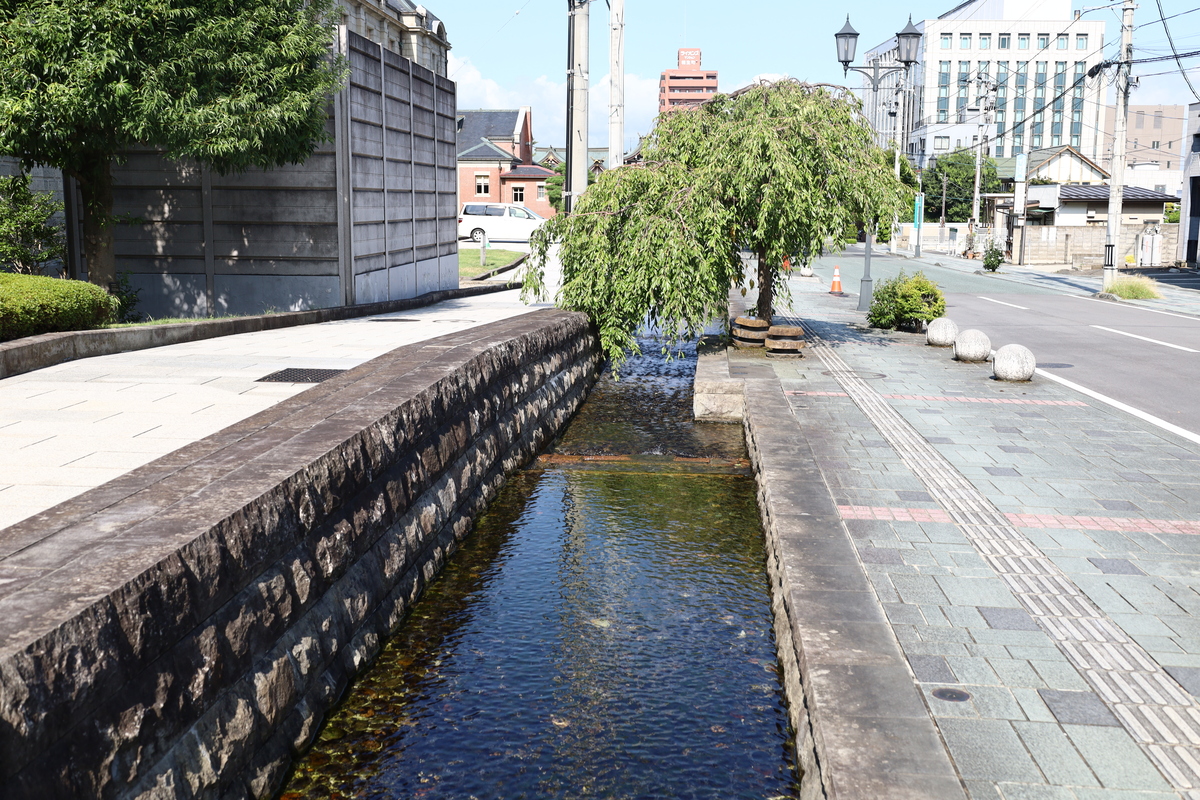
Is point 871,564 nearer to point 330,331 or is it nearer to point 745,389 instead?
point 745,389

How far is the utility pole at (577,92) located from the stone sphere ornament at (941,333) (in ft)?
21.3

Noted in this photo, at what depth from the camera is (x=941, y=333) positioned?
56.0ft

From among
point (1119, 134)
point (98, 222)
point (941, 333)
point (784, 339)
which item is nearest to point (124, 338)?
point (98, 222)

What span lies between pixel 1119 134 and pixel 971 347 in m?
19.9

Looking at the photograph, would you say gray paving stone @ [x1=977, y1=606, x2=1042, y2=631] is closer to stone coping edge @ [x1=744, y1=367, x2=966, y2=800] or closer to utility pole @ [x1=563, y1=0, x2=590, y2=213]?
stone coping edge @ [x1=744, y1=367, x2=966, y2=800]

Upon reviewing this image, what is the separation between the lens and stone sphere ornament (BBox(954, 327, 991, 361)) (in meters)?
→ 15.3

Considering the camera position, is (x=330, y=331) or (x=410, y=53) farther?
(x=410, y=53)

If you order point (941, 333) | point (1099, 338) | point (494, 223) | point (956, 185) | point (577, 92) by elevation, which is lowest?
point (1099, 338)

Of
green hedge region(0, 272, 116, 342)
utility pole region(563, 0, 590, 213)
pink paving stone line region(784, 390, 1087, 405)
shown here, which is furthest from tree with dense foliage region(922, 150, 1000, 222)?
green hedge region(0, 272, 116, 342)

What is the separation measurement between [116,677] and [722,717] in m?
3.00

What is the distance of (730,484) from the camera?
32.0 ft

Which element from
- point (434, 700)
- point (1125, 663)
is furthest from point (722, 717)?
point (1125, 663)

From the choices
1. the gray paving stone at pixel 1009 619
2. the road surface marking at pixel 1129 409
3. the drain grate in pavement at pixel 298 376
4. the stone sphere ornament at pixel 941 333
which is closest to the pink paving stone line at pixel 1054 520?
the gray paving stone at pixel 1009 619

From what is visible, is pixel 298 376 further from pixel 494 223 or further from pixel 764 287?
pixel 494 223
